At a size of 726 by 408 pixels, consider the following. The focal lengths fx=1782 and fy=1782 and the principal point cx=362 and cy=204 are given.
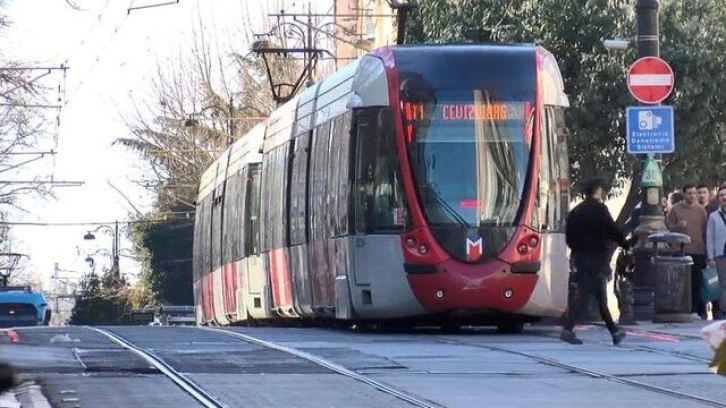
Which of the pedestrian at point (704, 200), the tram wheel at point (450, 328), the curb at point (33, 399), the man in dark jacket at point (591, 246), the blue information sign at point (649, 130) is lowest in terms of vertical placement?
the curb at point (33, 399)

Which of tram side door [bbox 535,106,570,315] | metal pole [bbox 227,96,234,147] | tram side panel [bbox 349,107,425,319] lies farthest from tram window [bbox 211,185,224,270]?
metal pole [bbox 227,96,234,147]

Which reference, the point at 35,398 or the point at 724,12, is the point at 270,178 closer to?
the point at 724,12

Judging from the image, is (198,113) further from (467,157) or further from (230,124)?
(467,157)

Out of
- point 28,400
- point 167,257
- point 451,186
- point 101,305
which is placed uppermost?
point 167,257

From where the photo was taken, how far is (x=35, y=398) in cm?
1104

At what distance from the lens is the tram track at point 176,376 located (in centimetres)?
1099

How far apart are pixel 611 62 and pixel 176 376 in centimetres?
2033

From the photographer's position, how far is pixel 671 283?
20812 mm

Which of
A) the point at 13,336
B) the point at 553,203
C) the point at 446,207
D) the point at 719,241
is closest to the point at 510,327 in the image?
the point at 553,203

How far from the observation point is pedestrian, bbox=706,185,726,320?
20156 mm

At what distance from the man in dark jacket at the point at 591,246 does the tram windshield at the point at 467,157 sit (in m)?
1.76

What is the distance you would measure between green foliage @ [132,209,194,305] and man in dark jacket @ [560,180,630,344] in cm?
4805

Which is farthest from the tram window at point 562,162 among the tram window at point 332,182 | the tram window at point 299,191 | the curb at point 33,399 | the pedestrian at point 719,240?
the curb at point 33,399

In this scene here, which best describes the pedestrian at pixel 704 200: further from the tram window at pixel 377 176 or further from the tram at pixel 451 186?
the tram window at pixel 377 176
